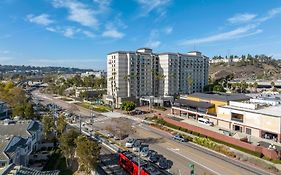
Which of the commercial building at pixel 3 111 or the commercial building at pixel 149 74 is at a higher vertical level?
the commercial building at pixel 149 74

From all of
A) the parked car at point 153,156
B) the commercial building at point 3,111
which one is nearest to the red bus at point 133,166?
the parked car at point 153,156

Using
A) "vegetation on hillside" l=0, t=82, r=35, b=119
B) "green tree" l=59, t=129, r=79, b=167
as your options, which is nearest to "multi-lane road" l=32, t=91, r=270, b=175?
"green tree" l=59, t=129, r=79, b=167

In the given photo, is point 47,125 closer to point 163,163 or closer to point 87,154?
point 87,154

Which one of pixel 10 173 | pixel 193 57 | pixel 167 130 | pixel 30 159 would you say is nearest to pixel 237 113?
pixel 167 130

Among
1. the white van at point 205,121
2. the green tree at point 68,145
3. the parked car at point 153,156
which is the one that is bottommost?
the parked car at point 153,156

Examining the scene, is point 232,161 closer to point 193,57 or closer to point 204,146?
point 204,146

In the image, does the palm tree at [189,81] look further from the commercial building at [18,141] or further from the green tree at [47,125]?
the commercial building at [18,141]

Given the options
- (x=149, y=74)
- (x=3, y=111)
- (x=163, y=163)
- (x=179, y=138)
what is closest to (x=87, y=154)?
(x=163, y=163)
